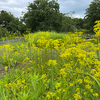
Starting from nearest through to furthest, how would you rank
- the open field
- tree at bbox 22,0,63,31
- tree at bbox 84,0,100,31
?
the open field, tree at bbox 22,0,63,31, tree at bbox 84,0,100,31

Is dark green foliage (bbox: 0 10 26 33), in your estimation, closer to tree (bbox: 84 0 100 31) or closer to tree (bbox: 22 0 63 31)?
tree (bbox: 22 0 63 31)

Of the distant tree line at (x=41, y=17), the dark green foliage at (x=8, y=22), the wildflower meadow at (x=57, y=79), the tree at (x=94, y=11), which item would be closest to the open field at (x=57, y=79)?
the wildflower meadow at (x=57, y=79)

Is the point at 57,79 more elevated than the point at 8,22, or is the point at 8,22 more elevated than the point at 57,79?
the point at 8,22

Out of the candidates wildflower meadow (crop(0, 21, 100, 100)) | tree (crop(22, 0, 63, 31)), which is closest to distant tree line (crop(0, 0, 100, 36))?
tree (crop(22, 0, 63, 31))

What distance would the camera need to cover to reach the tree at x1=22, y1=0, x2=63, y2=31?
1783 centimetres

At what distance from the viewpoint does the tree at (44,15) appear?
1783 centimetres

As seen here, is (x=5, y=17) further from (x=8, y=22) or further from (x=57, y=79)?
(x=57, y=79)

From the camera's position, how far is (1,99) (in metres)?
1.24

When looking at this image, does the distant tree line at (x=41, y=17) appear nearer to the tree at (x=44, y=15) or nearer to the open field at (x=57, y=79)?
the tree at (x=44, y=15)

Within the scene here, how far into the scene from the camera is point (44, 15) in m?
17.6

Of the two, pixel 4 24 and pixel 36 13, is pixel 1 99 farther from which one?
pixel 4 24

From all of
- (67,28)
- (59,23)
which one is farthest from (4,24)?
(67,28)

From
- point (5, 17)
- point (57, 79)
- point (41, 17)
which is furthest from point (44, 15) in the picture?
point (57, 79)

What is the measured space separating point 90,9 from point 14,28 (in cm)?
2153
